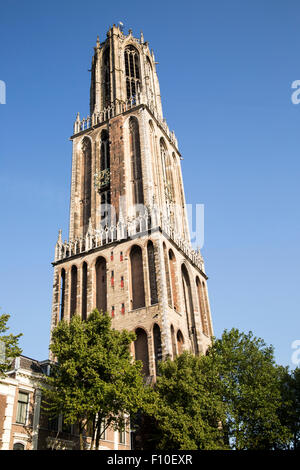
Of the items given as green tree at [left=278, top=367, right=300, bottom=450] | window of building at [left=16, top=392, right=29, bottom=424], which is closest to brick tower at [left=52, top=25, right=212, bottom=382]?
green tree at [left=278, top=367, right=300, bottom=450]

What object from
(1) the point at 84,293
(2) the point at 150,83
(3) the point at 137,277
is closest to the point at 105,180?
(1) the point at 84,293

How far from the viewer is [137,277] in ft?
157

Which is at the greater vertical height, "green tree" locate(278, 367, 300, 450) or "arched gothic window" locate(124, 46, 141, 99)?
"arched gothic window" locate(124, 46, 141, 99)

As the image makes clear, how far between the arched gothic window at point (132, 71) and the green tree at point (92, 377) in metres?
42.0

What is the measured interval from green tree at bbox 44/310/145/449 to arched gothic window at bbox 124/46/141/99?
42.0 meters

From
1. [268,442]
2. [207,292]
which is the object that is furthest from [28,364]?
[207,292]

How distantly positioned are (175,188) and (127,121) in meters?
11.0

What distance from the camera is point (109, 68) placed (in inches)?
2793

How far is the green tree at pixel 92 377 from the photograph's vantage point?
2844 cm

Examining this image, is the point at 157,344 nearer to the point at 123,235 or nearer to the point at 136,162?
the point at 123,235

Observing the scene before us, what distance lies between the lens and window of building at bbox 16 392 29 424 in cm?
2934

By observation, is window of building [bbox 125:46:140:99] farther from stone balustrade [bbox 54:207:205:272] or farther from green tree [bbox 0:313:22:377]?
green tree [bbox 0:313:22:377]

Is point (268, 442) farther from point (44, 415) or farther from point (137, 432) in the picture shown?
point (44, 415)

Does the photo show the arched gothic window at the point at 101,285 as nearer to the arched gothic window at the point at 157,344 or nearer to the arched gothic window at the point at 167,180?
the arched gothic window at the point at 157,344
